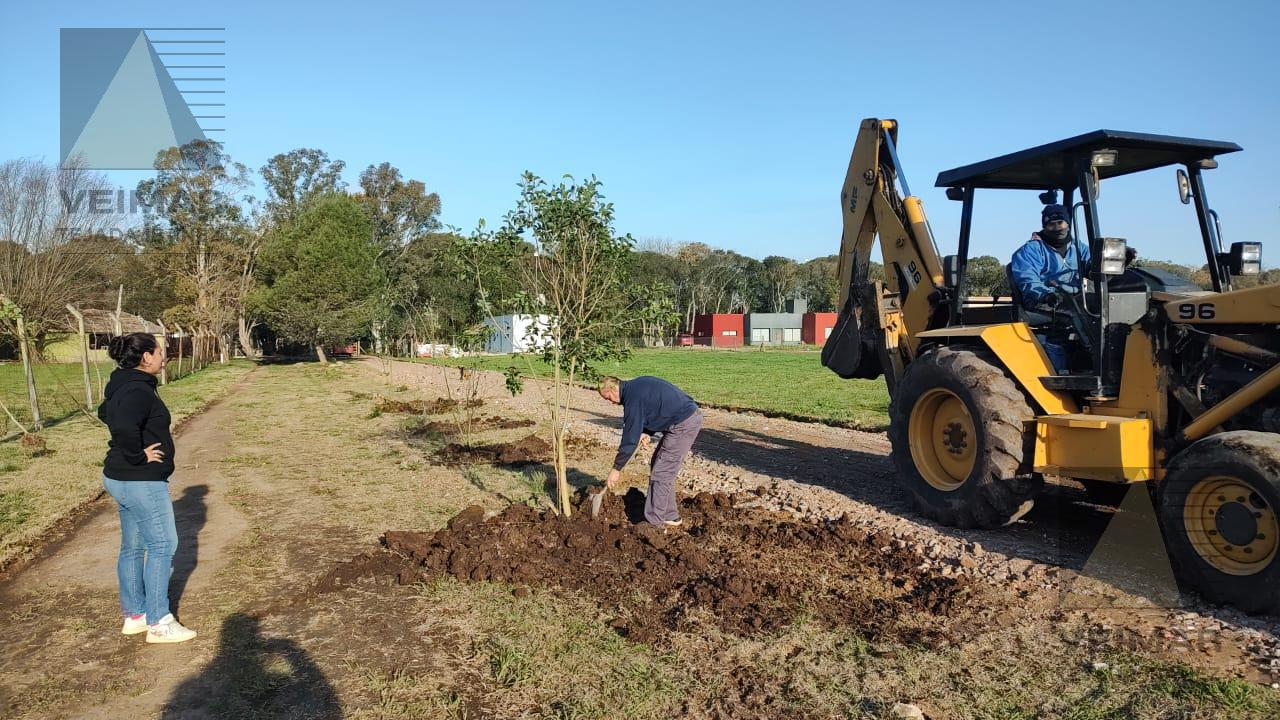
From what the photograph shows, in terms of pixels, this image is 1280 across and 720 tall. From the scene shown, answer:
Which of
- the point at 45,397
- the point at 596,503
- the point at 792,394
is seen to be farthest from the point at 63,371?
the point at 596,503

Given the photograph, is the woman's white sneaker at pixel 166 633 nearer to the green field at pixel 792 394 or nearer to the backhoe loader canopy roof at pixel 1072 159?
the green field at pixel 792 394

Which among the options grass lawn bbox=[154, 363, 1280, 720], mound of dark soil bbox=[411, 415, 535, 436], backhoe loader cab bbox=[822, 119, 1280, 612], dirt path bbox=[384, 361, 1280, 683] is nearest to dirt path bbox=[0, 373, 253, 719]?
grass lawn bbox=[154, 363, 1280, 720]

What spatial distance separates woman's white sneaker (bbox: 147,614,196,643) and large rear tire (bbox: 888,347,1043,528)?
5700mm

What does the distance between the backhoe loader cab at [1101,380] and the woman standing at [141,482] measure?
577 cm

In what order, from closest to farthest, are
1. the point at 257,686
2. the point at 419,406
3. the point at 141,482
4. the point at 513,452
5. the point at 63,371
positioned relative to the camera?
the point at 257,686 → the point at 141,482 → the point at 513,452 → the point at 419,406 → the point at 63,371

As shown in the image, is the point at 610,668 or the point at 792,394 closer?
the point at 610,668

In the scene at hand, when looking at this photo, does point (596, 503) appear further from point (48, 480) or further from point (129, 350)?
point (48, 480)

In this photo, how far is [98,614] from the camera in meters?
5.53

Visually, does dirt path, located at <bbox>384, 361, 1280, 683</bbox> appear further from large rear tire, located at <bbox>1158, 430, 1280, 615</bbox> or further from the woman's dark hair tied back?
the woman's dark hair tied back

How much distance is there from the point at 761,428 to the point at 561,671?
1045 cm

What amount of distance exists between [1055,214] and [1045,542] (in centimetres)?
262

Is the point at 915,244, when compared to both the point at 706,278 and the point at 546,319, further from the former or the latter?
the point at 706,278

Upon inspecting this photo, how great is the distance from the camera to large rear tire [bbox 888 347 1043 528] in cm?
630

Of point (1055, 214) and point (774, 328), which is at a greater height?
point (1055, 214)
